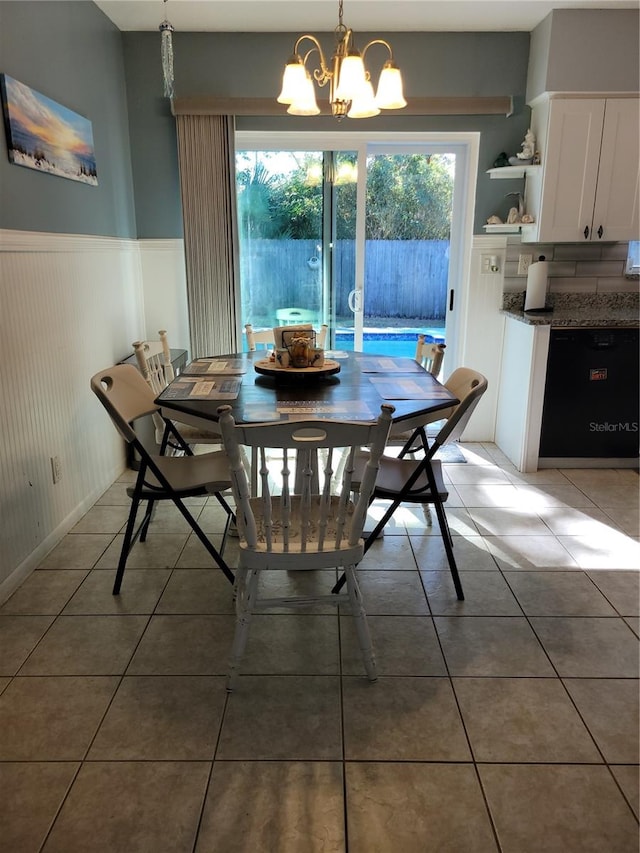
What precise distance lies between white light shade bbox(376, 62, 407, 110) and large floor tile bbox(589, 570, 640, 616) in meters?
2.09

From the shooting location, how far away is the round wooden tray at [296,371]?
8.32 ft

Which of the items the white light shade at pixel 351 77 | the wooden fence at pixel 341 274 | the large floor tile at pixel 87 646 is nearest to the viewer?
the large floor tile at pixel 87 646

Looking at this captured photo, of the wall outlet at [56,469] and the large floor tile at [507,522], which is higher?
the wall outlet at [56,469]

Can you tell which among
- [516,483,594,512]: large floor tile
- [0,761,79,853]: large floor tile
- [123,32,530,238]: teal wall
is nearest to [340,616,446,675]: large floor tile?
[0,761,79,853]: large floor tile

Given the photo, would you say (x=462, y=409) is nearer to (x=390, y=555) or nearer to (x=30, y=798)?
(x=390, y=555)

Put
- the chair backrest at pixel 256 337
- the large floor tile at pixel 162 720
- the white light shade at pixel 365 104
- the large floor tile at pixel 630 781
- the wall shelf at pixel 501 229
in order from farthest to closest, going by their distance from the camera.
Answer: the wall shelf at pixel 501 229 < the chair backrest at pixel 256 337 < the white light shade at pixel 365 104 < the large floor tile at pixel 162 720 < the large floor tile at pixel 630 781

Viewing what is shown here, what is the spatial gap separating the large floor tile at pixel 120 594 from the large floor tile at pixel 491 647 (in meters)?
1.13

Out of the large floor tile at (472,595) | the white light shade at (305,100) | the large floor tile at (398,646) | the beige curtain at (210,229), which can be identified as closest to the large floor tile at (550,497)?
the large floor tile at (472,595)

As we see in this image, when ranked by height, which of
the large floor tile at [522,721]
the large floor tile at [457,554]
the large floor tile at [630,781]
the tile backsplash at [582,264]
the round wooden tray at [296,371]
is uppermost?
the tile backsplash at [582,264]

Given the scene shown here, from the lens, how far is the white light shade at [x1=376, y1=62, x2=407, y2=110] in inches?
88.3

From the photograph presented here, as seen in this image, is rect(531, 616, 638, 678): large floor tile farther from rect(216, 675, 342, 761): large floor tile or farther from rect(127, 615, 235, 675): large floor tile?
rect(127, 615, 235, 675): large floor tile

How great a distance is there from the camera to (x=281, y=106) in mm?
3797

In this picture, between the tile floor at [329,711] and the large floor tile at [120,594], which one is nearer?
the tile floor at [329,711]

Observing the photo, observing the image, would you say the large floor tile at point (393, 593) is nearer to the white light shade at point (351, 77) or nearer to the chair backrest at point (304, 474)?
the chair backrest at point (304, 474)
